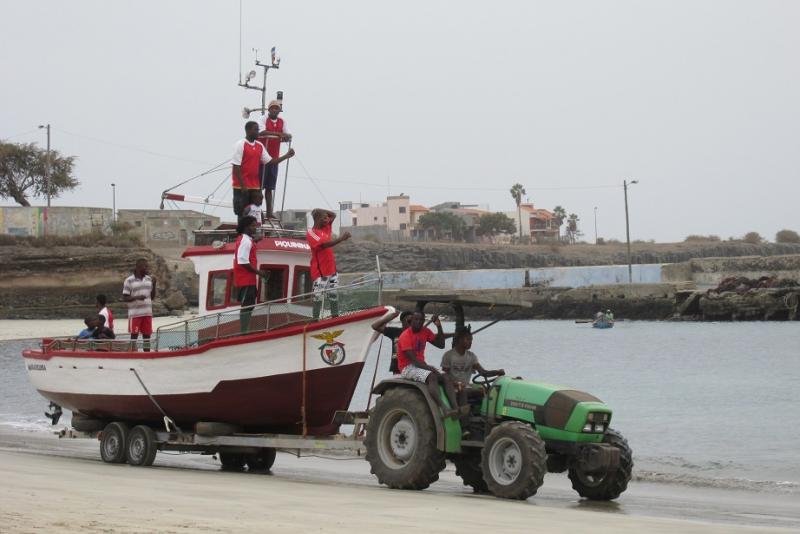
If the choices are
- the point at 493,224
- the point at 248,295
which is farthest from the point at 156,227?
the point at 248,295

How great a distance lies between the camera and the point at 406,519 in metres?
7.43

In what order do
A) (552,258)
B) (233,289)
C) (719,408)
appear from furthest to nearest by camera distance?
1. (552,258)
2. (719,408)
3. (233,289)

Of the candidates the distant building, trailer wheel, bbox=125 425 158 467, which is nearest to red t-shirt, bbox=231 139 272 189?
trailer wheel, bbox=125 425 158 467

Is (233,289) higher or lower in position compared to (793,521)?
higher

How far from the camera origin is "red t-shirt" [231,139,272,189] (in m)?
13.0

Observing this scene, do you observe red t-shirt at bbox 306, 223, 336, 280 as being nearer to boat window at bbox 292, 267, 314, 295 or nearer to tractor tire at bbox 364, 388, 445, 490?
boat window at bbox 292, 267, 314, 295

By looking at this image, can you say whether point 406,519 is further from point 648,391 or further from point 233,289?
point 648,391

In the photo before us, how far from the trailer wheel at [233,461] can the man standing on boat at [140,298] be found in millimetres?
1981

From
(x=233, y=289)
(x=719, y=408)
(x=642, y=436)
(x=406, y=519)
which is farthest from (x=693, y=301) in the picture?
(x=406, y=519)

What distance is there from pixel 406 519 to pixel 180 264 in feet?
208

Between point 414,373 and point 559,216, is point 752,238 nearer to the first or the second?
point 559,216

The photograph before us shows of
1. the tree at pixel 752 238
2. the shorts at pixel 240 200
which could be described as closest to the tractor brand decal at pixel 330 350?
the shorts at pixel 240 200

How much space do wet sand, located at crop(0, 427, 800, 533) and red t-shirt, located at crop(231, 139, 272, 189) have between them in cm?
383

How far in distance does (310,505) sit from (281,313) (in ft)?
12.2
